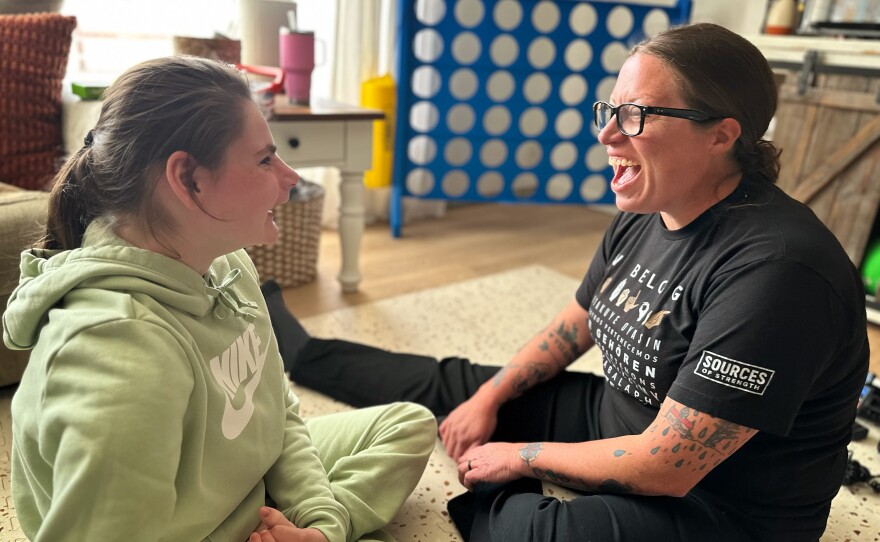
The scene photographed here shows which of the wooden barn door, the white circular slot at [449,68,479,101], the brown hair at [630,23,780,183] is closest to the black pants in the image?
the brown hair at [630,23,780,183]

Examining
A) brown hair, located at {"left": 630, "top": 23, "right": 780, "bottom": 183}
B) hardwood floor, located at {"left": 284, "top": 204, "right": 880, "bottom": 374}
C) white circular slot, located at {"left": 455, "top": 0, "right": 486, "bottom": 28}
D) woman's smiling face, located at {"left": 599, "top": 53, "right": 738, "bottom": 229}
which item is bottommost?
hardwood floor, located at {"left": 284, "top": 204, "right": 880, "bottom": 374}

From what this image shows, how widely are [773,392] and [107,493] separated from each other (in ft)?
2.31

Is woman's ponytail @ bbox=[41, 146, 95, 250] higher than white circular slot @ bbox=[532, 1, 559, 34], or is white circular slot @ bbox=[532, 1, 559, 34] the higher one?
white circular slot @ bbox=[532, 1, 559, 34]

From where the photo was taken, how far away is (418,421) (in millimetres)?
1100

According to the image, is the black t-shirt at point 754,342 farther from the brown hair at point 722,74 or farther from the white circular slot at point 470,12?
the white circular slot at point 470,12

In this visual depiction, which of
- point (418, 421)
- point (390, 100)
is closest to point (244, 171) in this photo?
point (418, 421)

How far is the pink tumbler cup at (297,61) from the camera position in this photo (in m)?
1.84

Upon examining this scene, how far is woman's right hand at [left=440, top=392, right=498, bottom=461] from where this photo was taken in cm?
125

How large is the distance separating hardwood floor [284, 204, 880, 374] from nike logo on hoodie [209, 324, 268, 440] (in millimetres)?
1104

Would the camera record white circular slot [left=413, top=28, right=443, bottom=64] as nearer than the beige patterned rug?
No

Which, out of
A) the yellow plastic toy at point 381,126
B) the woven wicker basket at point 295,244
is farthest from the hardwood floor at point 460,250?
the yellow plastic toy at point 381,126

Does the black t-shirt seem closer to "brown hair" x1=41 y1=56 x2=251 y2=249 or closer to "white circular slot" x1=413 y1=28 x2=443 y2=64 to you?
"brown hair" x1=41 y1=56 x2=251 y2=249

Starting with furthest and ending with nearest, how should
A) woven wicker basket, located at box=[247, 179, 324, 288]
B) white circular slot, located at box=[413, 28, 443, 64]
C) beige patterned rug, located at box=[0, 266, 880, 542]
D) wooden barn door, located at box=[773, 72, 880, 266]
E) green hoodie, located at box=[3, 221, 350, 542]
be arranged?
1. white circular slot, located at box=[413, 28, 443, 64]
2. wooden barn door, located at box=[773, 72, 880, 266]
3. woven wicker basket, located at box=[247, 179, 324, 288]
4. beige patterned rug, located at box=[0, 266, 880, 542]
5. green hoodie, located at box=[3, 221, 350, 542]

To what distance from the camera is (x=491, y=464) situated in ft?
3.56
